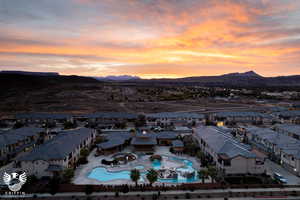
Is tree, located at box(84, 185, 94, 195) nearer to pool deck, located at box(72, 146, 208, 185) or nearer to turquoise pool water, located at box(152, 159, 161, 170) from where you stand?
pool deck, located at box(72, 146, 208, 185)

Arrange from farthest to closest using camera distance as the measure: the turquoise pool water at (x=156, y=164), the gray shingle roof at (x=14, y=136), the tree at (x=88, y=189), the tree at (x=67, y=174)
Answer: the gray shingle roof at (x=14, y=136), the turquoise pool water at (x=156, y=164), the tree at (x=67, y=174), the tree at (x=88, y=189)

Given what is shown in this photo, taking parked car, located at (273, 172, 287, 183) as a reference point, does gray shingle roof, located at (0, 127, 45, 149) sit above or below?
above

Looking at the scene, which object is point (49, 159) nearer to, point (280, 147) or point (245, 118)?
point (280, 147)

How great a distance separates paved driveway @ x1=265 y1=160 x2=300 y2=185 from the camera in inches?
1124

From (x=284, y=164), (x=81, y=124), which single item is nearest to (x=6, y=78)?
(x=81, y=124)

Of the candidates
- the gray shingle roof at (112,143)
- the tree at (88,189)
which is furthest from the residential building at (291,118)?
the tree at (88,189)

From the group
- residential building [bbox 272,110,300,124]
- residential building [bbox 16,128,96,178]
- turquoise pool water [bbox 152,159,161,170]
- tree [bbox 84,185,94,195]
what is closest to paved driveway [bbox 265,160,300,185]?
turquoise pool water [bbox 152,159,161,170]

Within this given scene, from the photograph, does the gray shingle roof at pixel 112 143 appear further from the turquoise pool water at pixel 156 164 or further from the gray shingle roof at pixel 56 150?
the turquoise pool water at pixel 156 164

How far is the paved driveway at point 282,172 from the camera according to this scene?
93.7ft

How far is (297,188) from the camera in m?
26.5

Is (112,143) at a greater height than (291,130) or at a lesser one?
lesser

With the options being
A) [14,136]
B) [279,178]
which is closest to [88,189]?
[14,136]

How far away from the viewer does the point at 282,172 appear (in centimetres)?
3158

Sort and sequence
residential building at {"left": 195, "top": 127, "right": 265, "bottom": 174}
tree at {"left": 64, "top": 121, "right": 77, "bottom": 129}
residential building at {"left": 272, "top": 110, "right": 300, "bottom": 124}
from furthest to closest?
residential building at {"left": 272, "top": 110, "right": 300, "bottom": 124} < tree at {"left": 64, "top": 121, "right": 77, "bottom": 129} < residential building at {"left": 195, "top": 127, "right": 265, "bottom": 174}
